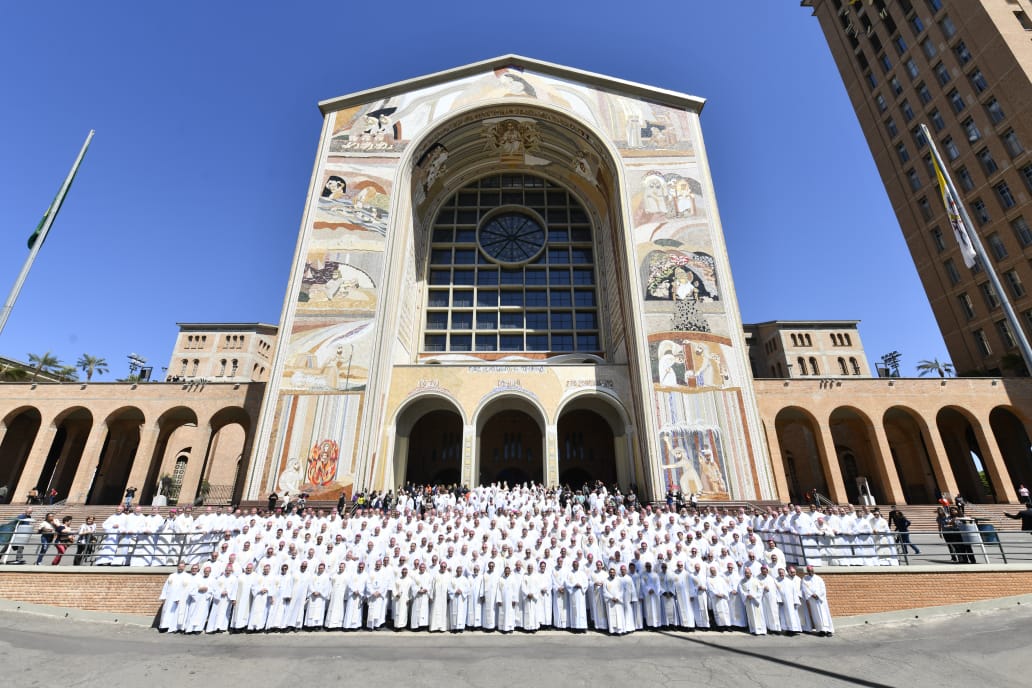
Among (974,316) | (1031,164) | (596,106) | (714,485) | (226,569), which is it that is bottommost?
(226,569)

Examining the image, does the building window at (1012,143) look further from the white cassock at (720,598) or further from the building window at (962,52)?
the white cassock at (720,598)

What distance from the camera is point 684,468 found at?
18531mm

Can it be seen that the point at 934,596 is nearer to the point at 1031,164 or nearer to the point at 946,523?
the point at 946,523

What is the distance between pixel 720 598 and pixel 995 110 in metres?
35.3

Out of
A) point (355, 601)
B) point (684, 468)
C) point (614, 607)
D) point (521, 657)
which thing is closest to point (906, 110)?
point (684, 468)

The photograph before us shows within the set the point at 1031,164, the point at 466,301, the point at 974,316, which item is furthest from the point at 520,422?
the point at 1031,164

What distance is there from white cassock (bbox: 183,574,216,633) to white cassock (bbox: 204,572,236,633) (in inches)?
3.6

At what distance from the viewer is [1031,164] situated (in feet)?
81.7

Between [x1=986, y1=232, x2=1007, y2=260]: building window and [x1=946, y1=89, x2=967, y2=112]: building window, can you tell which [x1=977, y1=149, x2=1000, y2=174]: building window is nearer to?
[x1=946, y1=89, x2=967, y2=112]: building window

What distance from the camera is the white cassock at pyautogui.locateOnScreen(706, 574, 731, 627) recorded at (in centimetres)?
823

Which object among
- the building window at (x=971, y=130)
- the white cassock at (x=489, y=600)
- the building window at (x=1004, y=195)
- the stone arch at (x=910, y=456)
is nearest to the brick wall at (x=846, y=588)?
the white cassock at (x=489, y=600)

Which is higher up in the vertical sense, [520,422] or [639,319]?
[639,319]

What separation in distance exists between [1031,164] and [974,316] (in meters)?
8.64

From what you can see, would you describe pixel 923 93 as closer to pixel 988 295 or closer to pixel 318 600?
pixel 988 295
